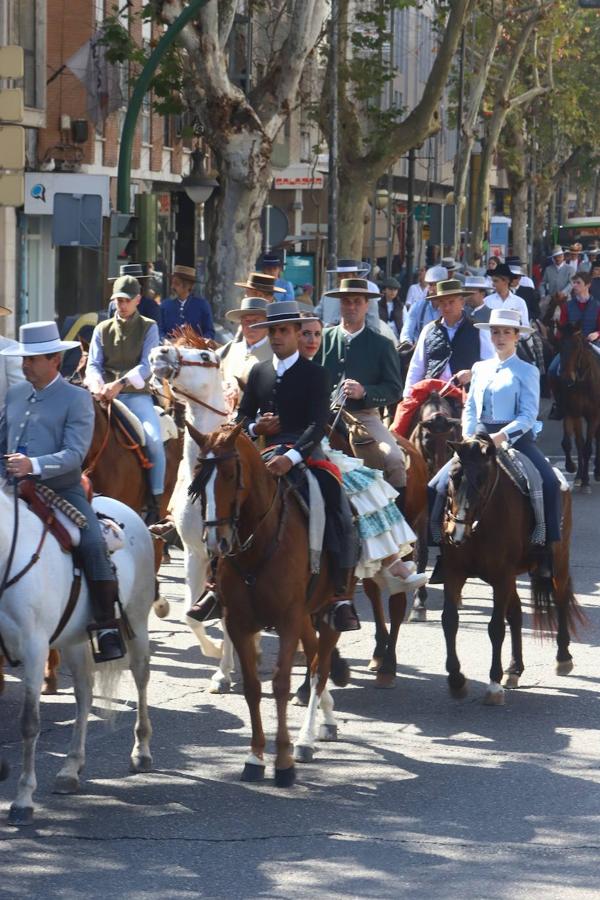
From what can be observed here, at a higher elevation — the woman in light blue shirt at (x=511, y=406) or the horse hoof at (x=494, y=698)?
the woman in light blue shirt at (x=511, y=406)

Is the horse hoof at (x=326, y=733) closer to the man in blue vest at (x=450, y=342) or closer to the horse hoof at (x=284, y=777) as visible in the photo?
the horse hoof at (x=284, y=777)

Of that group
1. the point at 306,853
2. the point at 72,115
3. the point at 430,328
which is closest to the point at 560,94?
the point at 72,115

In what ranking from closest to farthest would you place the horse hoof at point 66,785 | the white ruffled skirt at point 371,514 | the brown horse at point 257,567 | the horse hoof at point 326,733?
the brown horse at point 257,567 → the horse hoof at point 66,785 → the horse hoof at point 326,733 → the white ruffled skirt at point 371,514

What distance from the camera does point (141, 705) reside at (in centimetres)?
910

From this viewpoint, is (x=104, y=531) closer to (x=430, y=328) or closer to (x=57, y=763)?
(x=57, y=763)

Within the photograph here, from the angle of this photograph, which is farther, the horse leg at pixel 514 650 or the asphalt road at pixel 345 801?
the horse leg at pixel 514 650

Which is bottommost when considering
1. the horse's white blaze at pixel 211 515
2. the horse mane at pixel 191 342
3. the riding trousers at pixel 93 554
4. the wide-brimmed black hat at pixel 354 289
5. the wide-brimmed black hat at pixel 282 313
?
the riding trousers at pixel 93 554

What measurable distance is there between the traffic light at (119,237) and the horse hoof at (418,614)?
712 cm

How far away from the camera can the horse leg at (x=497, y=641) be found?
1059 cm

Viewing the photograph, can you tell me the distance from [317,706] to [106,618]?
150 centimetres

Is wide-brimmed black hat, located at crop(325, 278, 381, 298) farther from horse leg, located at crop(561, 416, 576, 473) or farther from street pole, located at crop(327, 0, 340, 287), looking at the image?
street pole, located at crop(327, 0, 340, 287)

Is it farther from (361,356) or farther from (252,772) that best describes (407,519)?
(252,772)

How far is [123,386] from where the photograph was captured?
1257 centimetres

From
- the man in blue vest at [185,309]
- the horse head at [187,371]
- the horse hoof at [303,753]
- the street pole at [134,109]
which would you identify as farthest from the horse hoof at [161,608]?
the street pole at [134,109]
